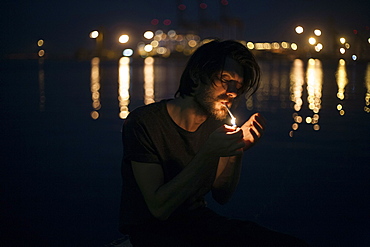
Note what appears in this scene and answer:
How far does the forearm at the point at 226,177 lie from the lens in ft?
8.92

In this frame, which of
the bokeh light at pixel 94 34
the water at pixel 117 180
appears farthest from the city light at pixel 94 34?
the water at pixel 117 180

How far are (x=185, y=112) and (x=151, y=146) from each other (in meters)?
0.23

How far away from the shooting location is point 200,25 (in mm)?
143625

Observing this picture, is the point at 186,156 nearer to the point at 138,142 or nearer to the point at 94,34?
the point at 138,142

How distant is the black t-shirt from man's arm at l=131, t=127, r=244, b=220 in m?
0.06

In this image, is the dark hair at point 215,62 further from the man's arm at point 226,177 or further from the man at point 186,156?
the man's arm at point 226,177

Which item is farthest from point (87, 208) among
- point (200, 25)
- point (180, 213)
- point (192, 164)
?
point (200, 25)

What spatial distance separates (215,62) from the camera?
2.36m

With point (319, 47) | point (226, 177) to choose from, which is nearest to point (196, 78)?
point (226, 177)

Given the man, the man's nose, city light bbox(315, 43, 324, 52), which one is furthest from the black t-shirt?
city light bbox(315, 43, 324, 52)

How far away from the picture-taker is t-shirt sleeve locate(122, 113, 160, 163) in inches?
91.4

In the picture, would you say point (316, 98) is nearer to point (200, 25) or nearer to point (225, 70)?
point (225, 70)

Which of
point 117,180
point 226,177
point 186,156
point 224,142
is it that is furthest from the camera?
point 117,180

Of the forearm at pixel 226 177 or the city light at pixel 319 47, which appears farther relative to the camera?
the city light at pixel 319 47
